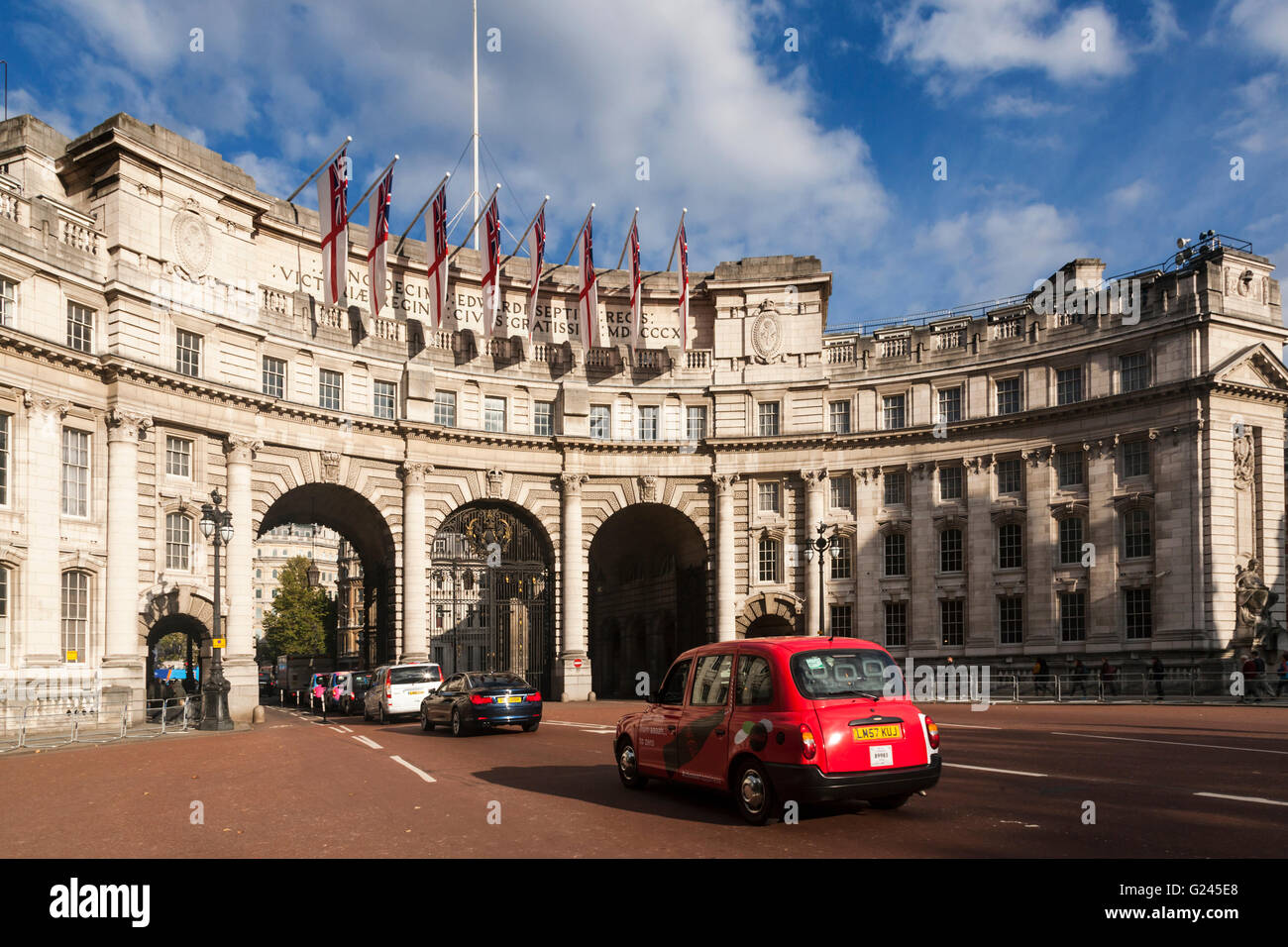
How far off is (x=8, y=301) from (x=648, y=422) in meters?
26.1

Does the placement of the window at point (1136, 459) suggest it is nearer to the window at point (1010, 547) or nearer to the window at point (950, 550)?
the window at point (1010, 547)

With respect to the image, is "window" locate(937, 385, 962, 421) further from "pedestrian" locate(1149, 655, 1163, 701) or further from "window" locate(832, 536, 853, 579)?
"pedestrian" locate(1149, 655, 1163, 701)

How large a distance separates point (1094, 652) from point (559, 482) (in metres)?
23.0

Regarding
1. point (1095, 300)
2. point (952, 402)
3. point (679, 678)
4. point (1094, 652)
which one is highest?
point (1095, 300)

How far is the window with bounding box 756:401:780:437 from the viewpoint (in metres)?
48.2

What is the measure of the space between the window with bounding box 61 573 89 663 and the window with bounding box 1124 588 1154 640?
36556 millimetres

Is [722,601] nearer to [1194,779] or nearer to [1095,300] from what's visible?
[1095,300]

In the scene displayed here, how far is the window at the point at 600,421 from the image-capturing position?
156ft

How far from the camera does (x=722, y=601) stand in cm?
4719

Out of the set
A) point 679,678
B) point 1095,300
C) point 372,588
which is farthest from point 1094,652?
point 679,678

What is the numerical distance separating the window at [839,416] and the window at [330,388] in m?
21.3

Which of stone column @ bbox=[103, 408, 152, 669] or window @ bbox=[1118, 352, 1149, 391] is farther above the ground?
window @ bbox=[1118, 352, 1149, 391]

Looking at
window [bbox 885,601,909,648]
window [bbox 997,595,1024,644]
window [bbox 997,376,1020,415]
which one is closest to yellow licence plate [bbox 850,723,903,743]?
window [bbox 997,595,1024,644]

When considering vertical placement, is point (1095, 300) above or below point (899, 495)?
above
